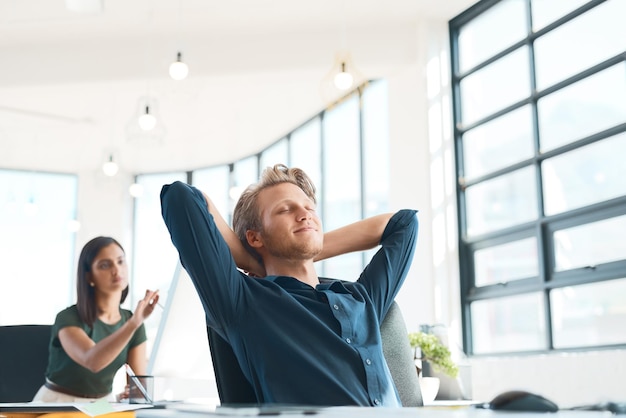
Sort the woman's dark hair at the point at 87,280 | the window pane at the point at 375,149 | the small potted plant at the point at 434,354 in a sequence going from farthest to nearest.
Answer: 1. the window pane at the point at 375,149
2. the woman's dark hair at the point at 87,280
3. the small potted plant at the point at 434,354

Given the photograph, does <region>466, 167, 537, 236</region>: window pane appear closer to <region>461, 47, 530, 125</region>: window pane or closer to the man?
<region>461, 47, 530, 125</region>: window pane

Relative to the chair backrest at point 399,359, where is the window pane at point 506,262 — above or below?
above

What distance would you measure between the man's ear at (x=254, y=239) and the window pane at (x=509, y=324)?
3.63 meters

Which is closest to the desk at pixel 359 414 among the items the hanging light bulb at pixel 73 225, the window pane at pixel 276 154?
the window pane at pixel 276 154

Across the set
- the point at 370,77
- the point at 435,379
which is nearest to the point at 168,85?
the point at 370,77

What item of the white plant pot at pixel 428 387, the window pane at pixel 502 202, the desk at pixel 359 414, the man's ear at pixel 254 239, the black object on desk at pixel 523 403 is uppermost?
the window pane at pixel 502 202

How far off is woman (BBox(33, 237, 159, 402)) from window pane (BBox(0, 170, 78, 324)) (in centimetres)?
699

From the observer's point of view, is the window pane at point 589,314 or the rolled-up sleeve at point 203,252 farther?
the window pane at point 589,314

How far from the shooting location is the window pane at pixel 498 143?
5.37 metres

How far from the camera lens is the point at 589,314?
4691mm

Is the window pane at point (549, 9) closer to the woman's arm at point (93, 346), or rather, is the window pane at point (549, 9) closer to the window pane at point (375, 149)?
the window pane at point (375, 149)

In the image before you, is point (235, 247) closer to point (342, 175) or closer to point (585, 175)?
point (585, 175)

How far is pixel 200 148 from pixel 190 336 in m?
7.48

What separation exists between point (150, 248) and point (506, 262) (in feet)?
18.9
